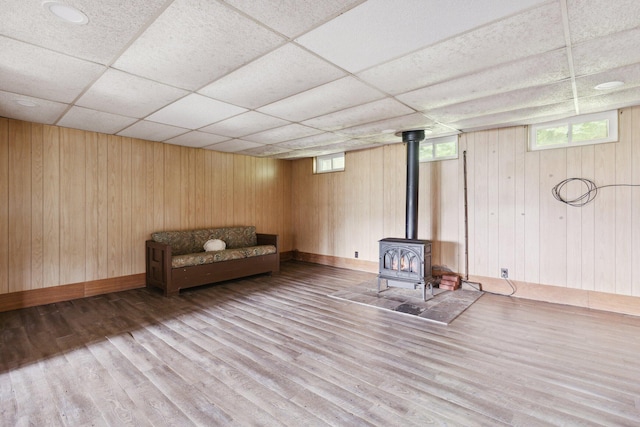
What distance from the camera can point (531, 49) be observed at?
2143mm

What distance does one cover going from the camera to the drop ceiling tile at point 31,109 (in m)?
3.01

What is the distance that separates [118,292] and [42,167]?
199 cm

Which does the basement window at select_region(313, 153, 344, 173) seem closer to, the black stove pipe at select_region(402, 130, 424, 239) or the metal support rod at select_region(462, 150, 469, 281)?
the black stove pipe at select_region(402, 130, 424, 239)

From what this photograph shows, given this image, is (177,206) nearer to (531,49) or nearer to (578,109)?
(531,49)

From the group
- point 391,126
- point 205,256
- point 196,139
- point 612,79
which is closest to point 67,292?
point 205,256

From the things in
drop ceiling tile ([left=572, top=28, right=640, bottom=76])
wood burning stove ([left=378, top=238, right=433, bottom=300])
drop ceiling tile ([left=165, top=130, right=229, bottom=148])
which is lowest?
wood burning stove ([left=378, top=238, right=433, bottom=300])

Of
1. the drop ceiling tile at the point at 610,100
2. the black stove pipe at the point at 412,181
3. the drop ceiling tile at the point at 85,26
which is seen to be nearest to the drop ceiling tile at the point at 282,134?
Answer: the black stove pipe at the point at 412,181

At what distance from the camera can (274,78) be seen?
2.59 meters

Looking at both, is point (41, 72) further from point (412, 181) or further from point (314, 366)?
point (412, 181)

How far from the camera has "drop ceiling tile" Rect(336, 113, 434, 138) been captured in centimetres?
385

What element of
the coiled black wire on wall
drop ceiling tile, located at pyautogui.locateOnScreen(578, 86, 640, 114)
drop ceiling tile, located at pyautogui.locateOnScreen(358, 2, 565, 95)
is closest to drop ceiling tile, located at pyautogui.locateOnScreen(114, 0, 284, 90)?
drop ceiling tile, located at pyautogui.locateOnScreen(358, 2, 565, 95)

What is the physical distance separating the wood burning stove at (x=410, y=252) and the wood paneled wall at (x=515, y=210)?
0.66 metres

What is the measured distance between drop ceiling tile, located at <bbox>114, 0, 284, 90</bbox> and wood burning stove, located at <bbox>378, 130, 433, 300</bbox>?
2.97 meters

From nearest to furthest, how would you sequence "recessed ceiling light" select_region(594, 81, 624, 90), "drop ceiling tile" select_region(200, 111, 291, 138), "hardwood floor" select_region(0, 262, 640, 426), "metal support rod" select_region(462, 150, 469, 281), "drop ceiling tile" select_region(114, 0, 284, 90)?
"drop ceiling tile" select_region(114, 0, 284, 90)
"hardwood floor" select_region(0, 262, 640, 426)
"recessed ceiling light" select_region(594, 81, 624, 90)
"drop ceiling tile" select_region(200, 111, 291, 138)
"metal support rod" select_region(462, 150, 469, 281)
